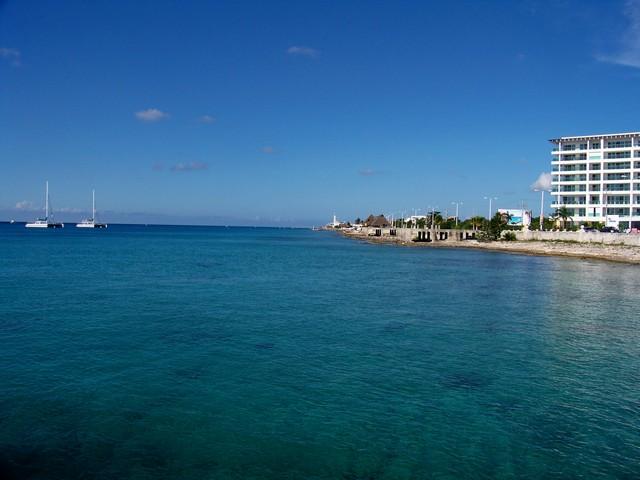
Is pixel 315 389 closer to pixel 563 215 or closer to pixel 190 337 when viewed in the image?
pixel 190 337

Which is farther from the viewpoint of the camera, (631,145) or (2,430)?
(631,145)

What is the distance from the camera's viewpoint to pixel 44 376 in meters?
16.3

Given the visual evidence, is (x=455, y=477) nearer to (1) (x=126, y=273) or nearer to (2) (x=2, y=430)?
(2) (x=2, y=430)

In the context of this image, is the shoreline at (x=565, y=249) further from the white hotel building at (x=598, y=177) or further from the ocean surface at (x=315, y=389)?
the ocean surface at (x=315, y=389)

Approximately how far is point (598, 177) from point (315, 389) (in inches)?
4500

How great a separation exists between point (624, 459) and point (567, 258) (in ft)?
239

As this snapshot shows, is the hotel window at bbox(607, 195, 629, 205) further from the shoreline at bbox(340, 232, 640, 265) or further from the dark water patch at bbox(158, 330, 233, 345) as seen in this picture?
A: the dark water patch at bbox(158, 330, 233, 345)

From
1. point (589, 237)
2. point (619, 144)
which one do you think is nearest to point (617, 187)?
point (619, 144)

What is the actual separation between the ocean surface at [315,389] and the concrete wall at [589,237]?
168 feet

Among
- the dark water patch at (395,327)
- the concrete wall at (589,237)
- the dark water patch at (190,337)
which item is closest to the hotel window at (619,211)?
the concrete wall at (589,237)

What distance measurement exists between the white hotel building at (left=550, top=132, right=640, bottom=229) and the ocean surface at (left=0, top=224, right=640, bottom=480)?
86652 millimetres

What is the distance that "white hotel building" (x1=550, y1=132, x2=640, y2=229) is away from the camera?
105 metres

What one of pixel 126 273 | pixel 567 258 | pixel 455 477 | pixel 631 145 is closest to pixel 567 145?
pixel 631 145

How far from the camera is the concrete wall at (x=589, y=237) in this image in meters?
75.9
